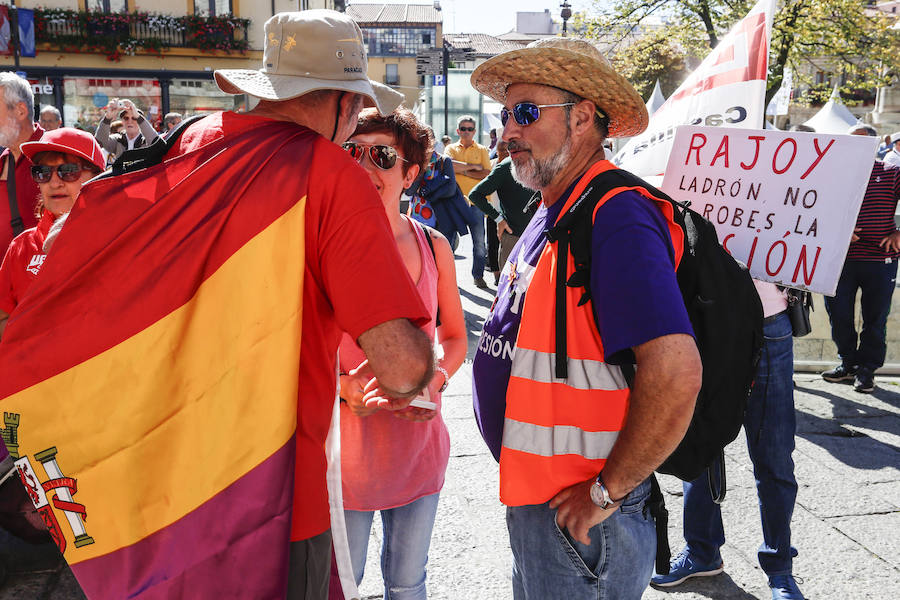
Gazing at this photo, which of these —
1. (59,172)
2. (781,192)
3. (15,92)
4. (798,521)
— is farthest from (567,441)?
(15,92)

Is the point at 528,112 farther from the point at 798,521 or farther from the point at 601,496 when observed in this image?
the point at 798,521

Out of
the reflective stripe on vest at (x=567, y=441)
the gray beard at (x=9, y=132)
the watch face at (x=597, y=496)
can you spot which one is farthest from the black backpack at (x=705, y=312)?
the gray beard at (x=9, y=132)

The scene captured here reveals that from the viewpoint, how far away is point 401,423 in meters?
2.25

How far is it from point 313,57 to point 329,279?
481 millimetres

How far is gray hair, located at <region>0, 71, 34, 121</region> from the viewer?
4.03 meters

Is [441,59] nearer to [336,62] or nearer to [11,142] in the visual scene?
[11,142]

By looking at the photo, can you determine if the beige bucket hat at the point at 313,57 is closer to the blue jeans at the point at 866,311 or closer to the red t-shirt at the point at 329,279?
the red t-shirt at the point at 329,279

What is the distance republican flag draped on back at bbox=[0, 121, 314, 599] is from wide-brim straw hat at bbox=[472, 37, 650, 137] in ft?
2.96

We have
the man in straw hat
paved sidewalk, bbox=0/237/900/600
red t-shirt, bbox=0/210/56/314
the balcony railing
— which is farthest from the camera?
the balcony railing

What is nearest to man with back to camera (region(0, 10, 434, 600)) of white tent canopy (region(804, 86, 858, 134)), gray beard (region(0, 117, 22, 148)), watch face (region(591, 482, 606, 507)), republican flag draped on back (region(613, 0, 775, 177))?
watch face (region(591, 482, 606, 507))

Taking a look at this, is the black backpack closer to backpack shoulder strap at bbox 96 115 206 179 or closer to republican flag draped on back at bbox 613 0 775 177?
backpack shoulder strap at bbox 96 115 206 179

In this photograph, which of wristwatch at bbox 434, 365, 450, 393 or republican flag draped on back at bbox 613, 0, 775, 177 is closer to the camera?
wristwatch at bbox 434, 365, 450, 393

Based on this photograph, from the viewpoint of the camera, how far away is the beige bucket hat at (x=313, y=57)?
149 cm

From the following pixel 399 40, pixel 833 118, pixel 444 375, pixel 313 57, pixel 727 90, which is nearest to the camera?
pixel 313 57
